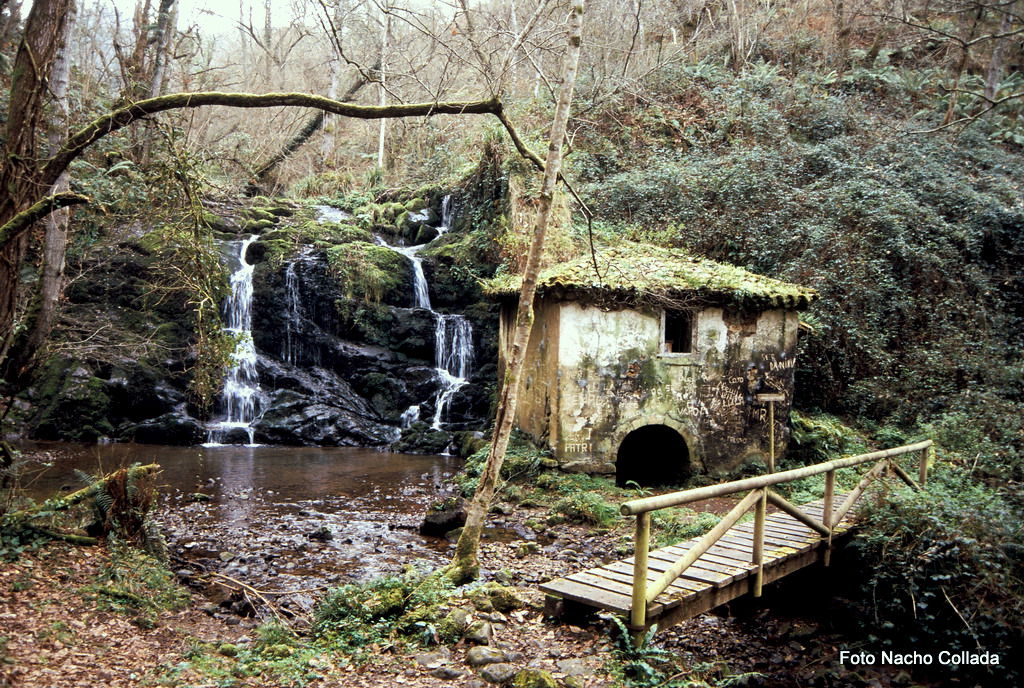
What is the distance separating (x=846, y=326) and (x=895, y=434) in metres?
2.96

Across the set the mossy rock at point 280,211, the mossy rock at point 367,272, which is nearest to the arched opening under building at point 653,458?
the mossy rock at point 367,272

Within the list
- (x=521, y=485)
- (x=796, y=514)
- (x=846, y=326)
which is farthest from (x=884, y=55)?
(x=796, y=514)

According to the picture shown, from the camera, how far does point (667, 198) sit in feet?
62.0

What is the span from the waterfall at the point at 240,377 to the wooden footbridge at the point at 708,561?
12732 millimetres

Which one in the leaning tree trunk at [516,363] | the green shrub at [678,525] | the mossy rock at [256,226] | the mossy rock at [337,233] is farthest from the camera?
the mossy rock at [256,226]

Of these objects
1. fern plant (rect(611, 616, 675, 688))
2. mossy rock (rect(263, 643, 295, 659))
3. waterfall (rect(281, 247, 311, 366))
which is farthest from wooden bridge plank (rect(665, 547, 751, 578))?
waterfall (rect(281, 247, 311, 366))

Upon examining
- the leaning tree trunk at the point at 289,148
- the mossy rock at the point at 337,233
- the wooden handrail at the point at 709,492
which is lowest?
the wooden handrail at the point at 709,492

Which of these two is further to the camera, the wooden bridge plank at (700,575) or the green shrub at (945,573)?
the green shrub at (945,573)

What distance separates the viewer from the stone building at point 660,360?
12062 millimetres

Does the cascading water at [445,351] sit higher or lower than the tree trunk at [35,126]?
lower

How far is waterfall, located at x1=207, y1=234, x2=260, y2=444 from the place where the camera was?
16656 millimetres

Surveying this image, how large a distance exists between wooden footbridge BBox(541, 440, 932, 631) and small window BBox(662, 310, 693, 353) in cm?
503

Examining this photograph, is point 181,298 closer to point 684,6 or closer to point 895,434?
point 895,434

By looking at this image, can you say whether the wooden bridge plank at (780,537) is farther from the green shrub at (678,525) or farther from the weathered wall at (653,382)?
the weathered wall at (653,382)
